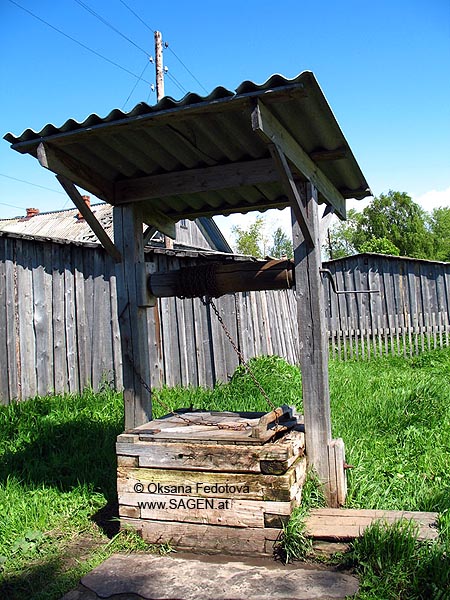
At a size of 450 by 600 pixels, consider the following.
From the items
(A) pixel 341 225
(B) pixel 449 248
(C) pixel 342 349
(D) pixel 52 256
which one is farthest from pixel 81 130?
(A) pixel 341 225

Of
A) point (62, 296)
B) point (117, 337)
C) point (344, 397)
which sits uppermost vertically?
point (62, 296)

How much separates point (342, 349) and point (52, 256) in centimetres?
898

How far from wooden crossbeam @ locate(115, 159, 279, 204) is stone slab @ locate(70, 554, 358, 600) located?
109 inches

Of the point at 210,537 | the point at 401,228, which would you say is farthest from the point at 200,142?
the point at 401,228

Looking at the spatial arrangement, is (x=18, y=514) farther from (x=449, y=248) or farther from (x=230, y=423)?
(x=449, y=248)

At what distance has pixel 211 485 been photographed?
12.6 ft

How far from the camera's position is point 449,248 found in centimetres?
3972

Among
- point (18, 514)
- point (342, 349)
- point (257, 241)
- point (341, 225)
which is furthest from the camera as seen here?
point (341, 225)

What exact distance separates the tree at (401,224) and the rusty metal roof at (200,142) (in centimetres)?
3259

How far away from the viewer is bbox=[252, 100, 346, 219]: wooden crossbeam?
336cm

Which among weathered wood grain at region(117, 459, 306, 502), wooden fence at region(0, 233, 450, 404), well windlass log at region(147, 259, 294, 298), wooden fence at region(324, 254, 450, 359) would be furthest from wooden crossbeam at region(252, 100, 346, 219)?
wooden fence at region(324, 254, 450, 359)

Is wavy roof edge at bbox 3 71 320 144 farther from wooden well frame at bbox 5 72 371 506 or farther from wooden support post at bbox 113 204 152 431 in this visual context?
wooden support post at bbox 113 204 152 431

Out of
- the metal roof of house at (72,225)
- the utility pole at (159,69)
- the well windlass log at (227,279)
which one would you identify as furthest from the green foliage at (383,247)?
the well windlass log at (227,279)

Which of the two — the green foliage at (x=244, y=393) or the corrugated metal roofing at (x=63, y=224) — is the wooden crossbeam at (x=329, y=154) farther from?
the corrugated metal roofing at (x=63, y=224)
